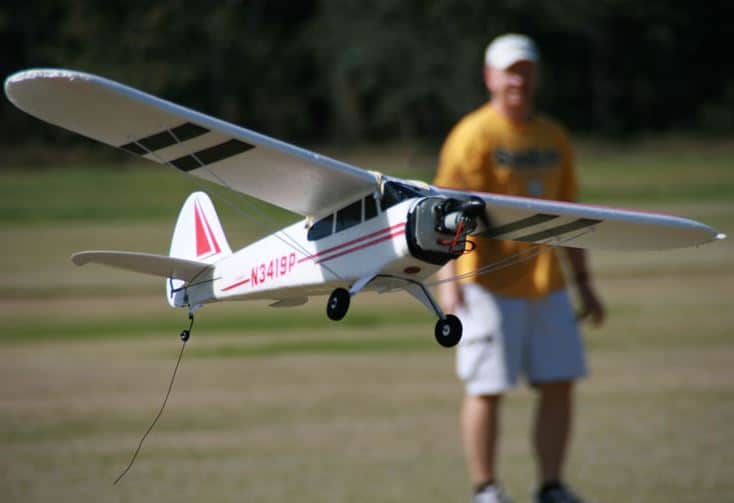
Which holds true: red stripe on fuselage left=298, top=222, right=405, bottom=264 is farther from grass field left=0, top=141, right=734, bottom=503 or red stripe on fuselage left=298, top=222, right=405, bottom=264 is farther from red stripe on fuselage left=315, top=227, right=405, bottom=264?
grass field left=0, top=141, right=734, bottom=503

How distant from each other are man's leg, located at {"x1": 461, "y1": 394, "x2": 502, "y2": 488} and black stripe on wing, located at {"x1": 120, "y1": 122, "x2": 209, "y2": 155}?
6173 mm

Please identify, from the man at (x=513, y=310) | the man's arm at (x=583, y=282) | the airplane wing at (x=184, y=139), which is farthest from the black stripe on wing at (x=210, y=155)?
the man's arm at (x=583, y=282)

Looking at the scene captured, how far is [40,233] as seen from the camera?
402 centimetres

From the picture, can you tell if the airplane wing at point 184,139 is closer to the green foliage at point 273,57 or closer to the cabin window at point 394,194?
the cabin window at point 394,194

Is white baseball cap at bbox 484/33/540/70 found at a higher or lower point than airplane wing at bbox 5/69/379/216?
higher

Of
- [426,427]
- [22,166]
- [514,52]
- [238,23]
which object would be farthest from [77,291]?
[426,427]

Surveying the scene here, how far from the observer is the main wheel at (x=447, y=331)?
1981 mm

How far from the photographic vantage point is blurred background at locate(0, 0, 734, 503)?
10.4ft

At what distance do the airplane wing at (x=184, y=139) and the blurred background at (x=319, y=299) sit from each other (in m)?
0.11

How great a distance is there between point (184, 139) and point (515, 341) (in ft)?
19.7

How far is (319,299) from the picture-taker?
3934mm

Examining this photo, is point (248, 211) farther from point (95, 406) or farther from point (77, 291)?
point (95, 406)

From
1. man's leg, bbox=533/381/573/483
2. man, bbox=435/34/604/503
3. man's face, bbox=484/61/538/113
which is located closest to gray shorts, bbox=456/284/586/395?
man, bbox=435/34/604/503

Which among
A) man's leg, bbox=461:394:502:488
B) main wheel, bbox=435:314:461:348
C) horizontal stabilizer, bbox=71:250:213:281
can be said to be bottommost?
man's leg, bbox=461:394:502:488
